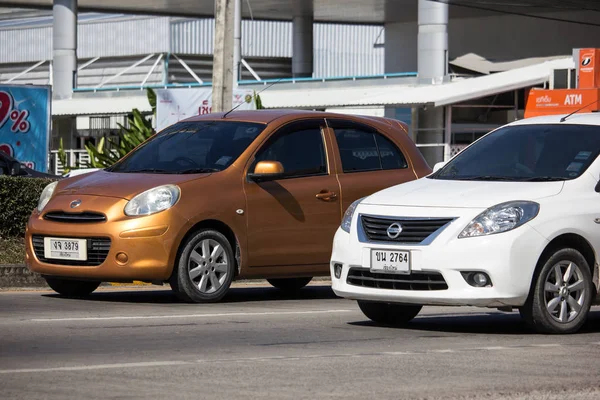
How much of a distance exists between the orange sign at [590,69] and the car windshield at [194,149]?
79.8 feet

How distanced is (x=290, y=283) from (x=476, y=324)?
398cm

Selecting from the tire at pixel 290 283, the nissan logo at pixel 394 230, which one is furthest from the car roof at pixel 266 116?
the nissan logo at pixel 394 230

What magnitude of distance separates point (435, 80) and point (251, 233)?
32.8m

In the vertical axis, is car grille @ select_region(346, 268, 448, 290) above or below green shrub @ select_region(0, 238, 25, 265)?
above

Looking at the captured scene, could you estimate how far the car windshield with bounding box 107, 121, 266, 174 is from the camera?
41.8 feet

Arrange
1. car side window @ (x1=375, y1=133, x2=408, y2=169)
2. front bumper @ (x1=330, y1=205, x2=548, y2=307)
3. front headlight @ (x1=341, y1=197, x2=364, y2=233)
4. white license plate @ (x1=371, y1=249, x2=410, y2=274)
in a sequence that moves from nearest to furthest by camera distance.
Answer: front bumper @ (x1=330, y1=205, x2=548, y2=307) → white license plate @ (x1=371, y1=249, x2=410, y2=274) → front headlight @ (x1=341, y1=197, x2=364, y2=233) → car side window @ (x1=375, y1=133, x2=408, y2=169)

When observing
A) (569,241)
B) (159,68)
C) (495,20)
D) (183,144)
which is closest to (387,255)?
(569,241)

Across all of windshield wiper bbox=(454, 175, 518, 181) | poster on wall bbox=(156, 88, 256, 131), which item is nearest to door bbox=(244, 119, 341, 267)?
windshield wiper bbox=(454, 175, 518, 181)

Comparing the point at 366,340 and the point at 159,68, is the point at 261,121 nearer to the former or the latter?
the point at 366,340

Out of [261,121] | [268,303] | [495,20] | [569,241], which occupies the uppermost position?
[495,20]

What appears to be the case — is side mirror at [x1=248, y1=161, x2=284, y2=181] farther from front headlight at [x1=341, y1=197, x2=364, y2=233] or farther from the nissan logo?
the nissan logo

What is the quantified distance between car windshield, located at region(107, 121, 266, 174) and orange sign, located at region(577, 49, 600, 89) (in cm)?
2431

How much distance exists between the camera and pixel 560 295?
977 cm

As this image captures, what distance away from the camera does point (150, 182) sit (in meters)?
12.2
